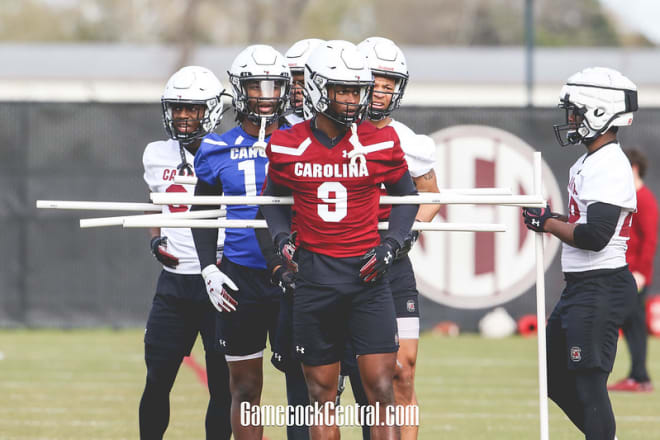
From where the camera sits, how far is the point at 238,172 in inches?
222

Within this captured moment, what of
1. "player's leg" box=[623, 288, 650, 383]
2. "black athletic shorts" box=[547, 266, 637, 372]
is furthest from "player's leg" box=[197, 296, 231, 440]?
"player's leg" box=[623, 288, 650, 383]

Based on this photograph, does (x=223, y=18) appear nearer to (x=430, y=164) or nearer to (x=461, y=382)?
(x=461, y=382)

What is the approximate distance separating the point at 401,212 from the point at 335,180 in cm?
41

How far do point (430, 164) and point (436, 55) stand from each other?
19127 millimetres

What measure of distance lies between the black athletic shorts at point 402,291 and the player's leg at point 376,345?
2.57 ft

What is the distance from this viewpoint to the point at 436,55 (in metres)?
24.9

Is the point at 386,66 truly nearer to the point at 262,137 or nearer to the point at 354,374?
the point at 262,137

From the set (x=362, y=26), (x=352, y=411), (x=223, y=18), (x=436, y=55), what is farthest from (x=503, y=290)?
(x=362, y=26)

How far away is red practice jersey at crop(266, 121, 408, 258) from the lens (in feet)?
16.7

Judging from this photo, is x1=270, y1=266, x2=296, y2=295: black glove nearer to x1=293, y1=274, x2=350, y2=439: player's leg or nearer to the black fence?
x1=293, y1=274, x2=350, y2=439: player's leg

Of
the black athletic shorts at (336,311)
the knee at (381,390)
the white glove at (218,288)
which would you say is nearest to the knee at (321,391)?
the black athletic shorts at (336,311)

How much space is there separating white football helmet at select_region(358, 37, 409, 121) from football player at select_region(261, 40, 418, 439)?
0.79 metres

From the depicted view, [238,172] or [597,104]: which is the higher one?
[597,104]

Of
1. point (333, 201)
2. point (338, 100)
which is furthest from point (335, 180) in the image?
point (338, 100)
